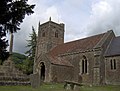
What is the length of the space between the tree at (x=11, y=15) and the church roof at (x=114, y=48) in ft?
71.6

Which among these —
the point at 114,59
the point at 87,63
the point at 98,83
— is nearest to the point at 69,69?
the point at 87,63

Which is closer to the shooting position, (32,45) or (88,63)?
(88,63)

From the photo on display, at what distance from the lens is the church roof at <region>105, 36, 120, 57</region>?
30.3 metres

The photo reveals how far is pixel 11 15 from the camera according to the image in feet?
34.1

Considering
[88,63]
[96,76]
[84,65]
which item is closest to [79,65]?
[84,65]

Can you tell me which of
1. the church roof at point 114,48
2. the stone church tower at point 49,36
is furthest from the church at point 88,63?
the stone church tower at point 49,36

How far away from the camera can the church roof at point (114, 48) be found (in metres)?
30.3

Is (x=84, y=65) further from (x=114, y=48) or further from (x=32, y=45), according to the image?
(x=32, y=45)

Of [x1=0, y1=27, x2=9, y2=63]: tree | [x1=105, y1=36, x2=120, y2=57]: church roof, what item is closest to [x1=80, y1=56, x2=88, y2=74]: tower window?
[x1=105, y1=36, x2=120, y2=57]: church roof

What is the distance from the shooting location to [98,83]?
3028 centimetres

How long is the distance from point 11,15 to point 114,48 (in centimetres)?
2433

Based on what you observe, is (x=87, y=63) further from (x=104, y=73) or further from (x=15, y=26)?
(x=15, y=26)

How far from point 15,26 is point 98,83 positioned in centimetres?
2229

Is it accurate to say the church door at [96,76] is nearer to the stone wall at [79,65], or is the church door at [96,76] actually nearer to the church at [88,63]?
the church at [88,63]
